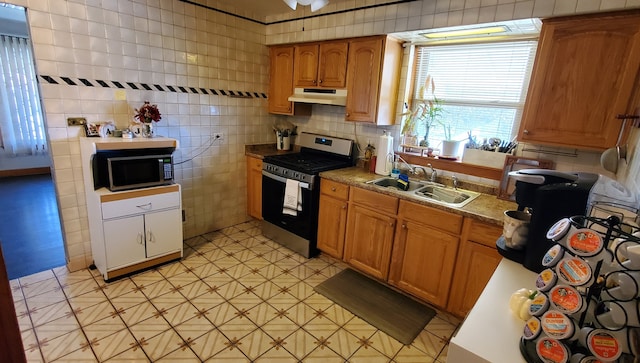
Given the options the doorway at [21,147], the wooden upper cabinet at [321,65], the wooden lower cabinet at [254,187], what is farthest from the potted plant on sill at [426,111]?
the doorway at [21,147]

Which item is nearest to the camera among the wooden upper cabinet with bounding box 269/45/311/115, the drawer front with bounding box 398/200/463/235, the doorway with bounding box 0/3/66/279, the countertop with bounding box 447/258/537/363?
the countertop with bounding box 447/258/537/363

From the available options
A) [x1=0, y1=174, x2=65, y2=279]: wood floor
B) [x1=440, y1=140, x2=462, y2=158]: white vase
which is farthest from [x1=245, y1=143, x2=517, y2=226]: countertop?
[x1=0, y1=174, x2=65, y2=279]: wood floor

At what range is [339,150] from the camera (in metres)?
3.34

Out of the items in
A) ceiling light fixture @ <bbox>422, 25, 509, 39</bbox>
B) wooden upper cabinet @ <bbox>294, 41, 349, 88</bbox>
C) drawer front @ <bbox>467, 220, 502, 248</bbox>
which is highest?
ceiling light fixture @ <bbox>422, 25, 509, 39</bbox>

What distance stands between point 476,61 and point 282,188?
211 centimetres

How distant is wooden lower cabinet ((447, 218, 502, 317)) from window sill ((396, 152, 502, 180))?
2.01 ft

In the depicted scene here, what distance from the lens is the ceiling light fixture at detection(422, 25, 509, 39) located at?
222 centimetres

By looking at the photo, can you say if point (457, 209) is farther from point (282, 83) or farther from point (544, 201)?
point (282, 83)

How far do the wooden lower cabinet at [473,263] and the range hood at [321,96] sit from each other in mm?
1642

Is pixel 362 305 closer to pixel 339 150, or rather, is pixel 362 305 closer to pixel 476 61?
pixel 339 150

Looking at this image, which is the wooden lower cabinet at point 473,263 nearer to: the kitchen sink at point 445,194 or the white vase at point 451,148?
the kitchen sink at point 445,194

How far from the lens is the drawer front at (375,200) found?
2449mm

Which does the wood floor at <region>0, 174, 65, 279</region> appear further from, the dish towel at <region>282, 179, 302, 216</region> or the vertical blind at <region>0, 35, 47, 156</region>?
the dish towel at <region>282, 179, 302, 216</region>

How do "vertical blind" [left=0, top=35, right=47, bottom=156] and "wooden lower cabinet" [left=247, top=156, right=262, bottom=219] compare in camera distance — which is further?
"vertical blind" [left=0, top=35, right=47, bottom=156]
